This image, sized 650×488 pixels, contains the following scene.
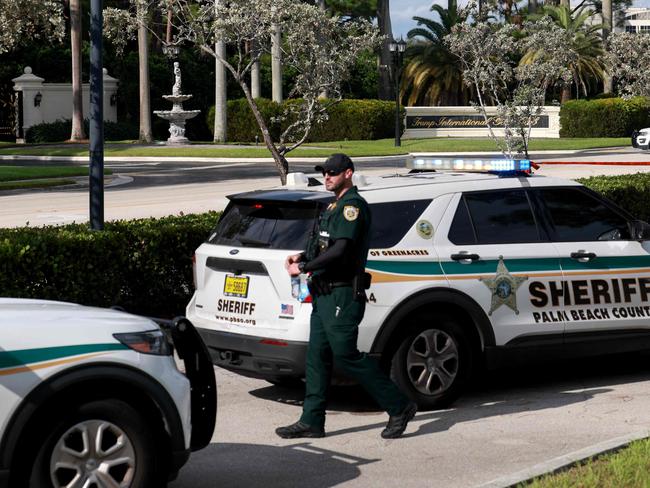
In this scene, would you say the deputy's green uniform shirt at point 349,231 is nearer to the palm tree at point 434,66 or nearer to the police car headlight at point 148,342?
the police car headlight at point 148,342

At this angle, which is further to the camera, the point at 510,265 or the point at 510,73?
the point at 510,73

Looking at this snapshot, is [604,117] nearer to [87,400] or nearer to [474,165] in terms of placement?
[474,165]

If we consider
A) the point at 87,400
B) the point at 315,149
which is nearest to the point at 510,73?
the point at 315,149

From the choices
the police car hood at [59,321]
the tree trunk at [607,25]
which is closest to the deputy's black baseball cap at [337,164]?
the police car hood at [59,321]

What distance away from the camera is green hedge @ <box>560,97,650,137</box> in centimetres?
5844

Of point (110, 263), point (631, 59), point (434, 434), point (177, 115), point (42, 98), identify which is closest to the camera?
point (434, 434)

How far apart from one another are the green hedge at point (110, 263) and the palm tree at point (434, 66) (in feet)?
180

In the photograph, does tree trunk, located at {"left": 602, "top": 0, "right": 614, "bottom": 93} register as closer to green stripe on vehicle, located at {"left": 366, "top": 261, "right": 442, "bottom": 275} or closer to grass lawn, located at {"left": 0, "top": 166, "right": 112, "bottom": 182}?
grass lawn, located at {"left": 0, "top": 166, "right": 112, "bottom": 182}

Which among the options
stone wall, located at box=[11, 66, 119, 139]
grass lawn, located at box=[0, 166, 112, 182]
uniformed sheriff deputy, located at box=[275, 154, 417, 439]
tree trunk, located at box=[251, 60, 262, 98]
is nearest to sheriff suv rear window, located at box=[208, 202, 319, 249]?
uniformed sheriff deputy, located at box=[275, 154, 417, 439]

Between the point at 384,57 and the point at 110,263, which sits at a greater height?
the point at 384,57

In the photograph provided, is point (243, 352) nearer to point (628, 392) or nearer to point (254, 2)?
point (628, 392)

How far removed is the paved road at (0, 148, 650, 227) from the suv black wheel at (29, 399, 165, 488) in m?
16.5

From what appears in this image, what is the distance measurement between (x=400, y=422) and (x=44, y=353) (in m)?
2.89

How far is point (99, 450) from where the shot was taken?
18.9 ft
